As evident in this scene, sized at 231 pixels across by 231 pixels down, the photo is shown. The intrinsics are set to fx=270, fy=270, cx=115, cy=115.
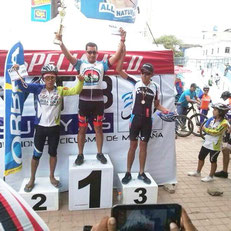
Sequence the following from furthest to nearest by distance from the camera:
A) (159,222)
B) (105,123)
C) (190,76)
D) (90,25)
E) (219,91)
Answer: (190,76) < (219,91) < (90,25) < (105,123) < (159,222)

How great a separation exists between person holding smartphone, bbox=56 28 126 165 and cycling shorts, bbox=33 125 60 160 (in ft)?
1.24

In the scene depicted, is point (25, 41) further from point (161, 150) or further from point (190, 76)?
point (190, 76)

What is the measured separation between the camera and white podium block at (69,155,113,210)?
3920 mm

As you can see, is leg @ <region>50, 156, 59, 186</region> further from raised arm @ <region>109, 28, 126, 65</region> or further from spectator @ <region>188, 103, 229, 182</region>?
spectator @ <region>188, 103, 229, 182</region>

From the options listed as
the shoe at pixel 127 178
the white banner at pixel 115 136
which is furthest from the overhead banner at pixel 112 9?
the shoe at pixel 127 178

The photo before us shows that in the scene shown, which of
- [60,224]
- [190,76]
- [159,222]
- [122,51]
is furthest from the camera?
[190,76]

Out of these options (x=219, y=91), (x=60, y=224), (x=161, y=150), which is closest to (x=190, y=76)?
(x=219, y=91)

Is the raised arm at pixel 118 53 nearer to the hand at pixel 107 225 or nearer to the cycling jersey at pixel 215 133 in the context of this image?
the cycling jersey at pixel 215 133

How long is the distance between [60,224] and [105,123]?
1.70 meters

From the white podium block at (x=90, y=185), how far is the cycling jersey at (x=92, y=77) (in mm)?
1023

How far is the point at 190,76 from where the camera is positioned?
83.5 ft

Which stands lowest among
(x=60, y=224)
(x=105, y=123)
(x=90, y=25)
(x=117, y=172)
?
(x=60, y=224)

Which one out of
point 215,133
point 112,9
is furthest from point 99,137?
point 215,133

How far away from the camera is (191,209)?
13.6ft
